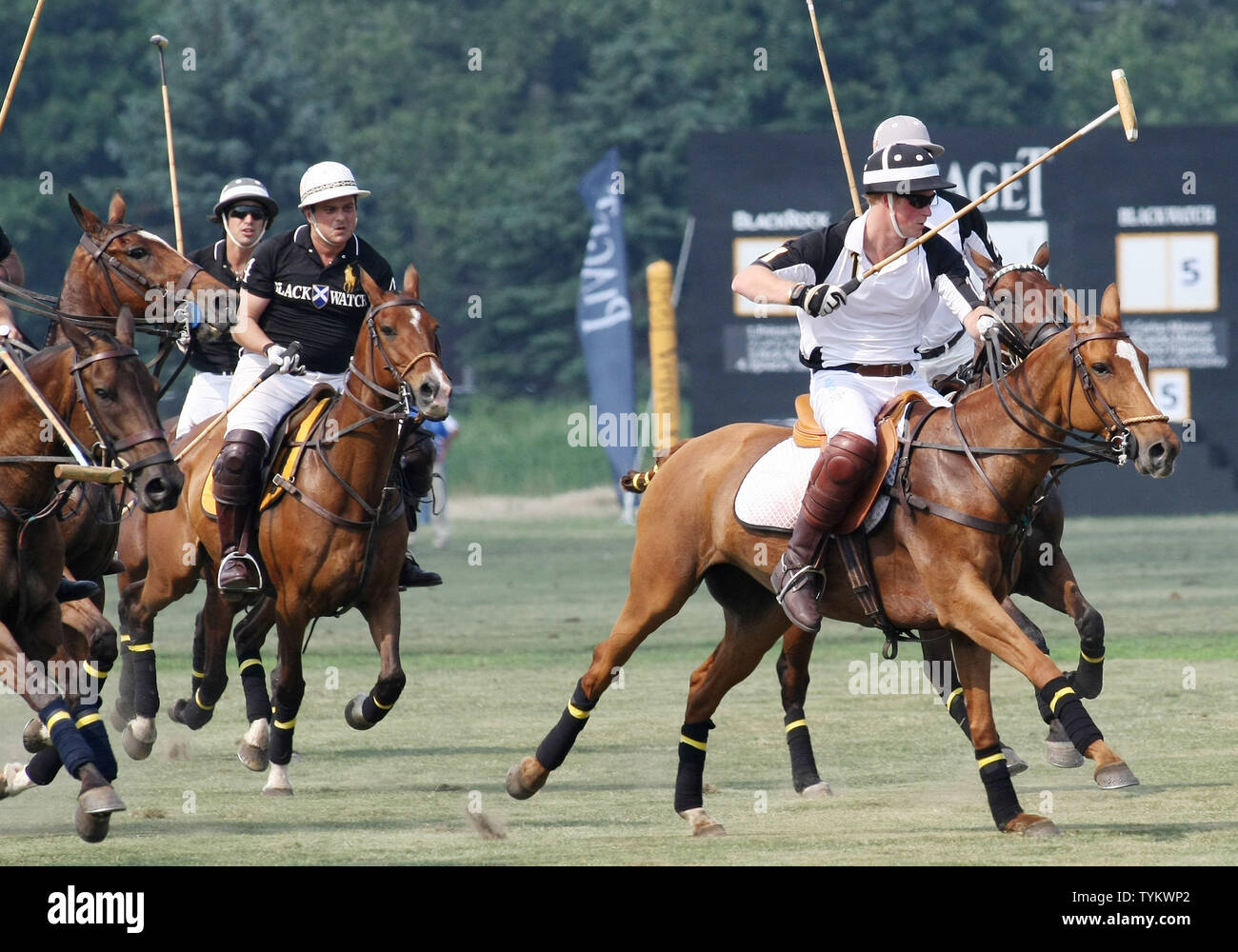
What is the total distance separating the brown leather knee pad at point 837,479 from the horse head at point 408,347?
1.76 meters

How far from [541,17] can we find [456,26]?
11.1 feet

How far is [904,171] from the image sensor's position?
8898mm

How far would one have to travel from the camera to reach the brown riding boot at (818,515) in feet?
28.6

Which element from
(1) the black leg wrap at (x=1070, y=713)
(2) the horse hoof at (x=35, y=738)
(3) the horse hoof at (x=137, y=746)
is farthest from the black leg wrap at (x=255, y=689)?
(1) the black leg wrap at (x=1070, y=713)

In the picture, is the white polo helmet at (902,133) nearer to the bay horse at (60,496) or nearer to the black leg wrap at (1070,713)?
the black leg wrap at (1070,713)

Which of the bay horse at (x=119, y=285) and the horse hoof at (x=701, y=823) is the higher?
the bay horse at (x=119, y=285)

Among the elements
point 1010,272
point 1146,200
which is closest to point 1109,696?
point 1010,272

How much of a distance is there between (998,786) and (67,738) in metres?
3.34

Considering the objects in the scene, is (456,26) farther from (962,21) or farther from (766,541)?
(766,541)

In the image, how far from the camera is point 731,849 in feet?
27.1

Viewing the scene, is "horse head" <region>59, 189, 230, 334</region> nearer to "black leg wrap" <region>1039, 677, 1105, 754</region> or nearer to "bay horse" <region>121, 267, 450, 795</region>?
"bay horse" <region>121, 267, 450, 795</region>

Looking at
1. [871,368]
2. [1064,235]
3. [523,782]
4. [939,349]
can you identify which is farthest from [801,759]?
[1064,235]

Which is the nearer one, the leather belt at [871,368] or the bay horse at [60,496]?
the bay horse at [60,496]

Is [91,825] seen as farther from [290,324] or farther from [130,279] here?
[290,324]
